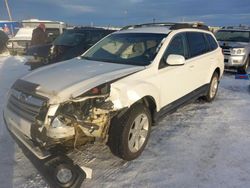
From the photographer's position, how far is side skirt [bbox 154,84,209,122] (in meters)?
4.27

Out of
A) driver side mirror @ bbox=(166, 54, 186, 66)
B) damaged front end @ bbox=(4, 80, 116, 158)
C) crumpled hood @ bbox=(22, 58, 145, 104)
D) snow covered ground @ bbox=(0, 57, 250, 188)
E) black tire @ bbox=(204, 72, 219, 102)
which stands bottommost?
snow covered ground @ bbox=(0, 57, 250, 188)

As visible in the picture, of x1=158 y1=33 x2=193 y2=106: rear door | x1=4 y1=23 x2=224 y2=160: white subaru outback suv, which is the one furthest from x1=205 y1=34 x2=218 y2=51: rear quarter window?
x1=158 y1=33 x2=193 y2=106: rear door

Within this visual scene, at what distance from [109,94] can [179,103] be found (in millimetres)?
1911

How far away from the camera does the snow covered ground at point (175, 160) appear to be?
327 cm

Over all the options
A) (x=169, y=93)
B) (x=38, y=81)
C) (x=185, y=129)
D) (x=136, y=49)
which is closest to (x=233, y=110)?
(x=185, y=129)

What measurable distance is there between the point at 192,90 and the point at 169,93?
3.52 feet

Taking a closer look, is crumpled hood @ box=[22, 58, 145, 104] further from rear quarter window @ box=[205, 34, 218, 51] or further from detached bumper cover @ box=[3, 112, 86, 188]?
rear quarter window @ box=[205, 34, 218, 51]

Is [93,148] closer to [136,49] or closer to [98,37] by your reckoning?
[136,49]

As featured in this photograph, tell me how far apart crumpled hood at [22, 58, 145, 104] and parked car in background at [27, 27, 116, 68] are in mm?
4461

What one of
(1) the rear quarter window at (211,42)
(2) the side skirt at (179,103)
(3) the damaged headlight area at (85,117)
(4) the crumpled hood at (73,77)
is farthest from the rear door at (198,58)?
(3) the damaged headlight area at (85,117)

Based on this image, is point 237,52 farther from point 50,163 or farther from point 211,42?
point 50,163

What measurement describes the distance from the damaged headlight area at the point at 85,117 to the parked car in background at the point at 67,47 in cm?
567

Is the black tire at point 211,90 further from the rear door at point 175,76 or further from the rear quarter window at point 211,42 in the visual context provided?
the rear door at point 175,76

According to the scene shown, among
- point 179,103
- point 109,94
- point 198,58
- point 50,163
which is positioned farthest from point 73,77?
point 198,58
